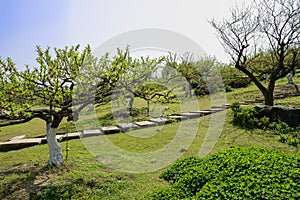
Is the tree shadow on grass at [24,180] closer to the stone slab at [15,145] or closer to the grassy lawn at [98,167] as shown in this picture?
the grassy lawn at [98,167]

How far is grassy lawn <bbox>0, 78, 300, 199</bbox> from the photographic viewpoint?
14.2 ft

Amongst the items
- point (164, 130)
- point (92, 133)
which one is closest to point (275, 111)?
point (164, 130)

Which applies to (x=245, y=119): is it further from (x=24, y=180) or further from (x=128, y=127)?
(x=24, y=180)

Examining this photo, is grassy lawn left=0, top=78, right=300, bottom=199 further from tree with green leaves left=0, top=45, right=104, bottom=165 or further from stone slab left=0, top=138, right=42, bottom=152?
tree with green leaves left=0, top=45, right=104, bottom=165

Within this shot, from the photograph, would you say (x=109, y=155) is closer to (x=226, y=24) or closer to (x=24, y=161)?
(x=24, y=161)

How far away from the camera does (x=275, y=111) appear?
29.2 feet

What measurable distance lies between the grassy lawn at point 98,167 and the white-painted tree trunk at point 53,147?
7.9 inches

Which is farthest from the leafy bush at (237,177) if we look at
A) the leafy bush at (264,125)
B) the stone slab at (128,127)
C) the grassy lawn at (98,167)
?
the stone slab at (128,127)

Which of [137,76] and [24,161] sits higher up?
[137,76]

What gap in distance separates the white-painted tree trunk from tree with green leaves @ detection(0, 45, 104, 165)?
0.39 meters

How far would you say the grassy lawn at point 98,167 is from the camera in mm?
4324

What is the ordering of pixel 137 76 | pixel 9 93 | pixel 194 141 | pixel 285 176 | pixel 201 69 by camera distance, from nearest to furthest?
pixel 285 176 → pixel 9 93 → pixel 137 76 → pixel 194 141 → pixel 201 69

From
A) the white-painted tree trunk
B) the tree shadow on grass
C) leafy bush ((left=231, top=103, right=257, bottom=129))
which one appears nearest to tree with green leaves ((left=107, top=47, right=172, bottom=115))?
the white-painted tree trunk

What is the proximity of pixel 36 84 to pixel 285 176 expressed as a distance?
4816mm
